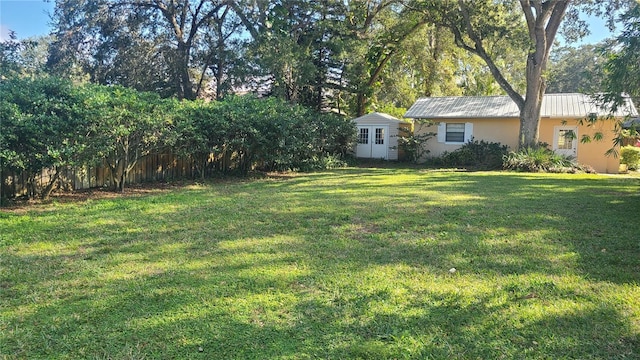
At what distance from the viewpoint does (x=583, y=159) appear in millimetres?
16656

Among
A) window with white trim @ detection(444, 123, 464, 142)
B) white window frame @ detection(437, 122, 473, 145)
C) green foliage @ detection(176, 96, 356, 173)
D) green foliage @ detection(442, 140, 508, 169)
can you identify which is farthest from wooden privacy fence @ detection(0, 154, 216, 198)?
window with white trim @ detection(444, 123, 464, 142)

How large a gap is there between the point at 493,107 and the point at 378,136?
5.15 metres

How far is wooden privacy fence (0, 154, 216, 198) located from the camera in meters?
7.25

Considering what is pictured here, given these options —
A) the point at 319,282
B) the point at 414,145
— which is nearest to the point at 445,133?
the point at 414,145

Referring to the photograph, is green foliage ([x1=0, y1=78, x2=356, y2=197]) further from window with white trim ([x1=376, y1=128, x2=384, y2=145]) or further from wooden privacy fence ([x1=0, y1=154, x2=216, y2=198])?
window with white trim ([x1=376, y1=128, x2=384, y2=145])

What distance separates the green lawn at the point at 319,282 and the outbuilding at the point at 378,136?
40.2ft

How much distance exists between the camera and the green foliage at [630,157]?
54.2 ft

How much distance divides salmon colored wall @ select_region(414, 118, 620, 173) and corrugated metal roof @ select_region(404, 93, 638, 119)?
0.35 m

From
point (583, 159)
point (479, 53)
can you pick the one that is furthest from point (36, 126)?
point (583, 159)

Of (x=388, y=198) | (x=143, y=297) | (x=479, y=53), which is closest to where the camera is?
(x=143, y=297)

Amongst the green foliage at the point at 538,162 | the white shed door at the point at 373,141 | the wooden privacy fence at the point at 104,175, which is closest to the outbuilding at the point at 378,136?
the white shed door at the point at 373,141

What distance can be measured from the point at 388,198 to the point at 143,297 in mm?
5610

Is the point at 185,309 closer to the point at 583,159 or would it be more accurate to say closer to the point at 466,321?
the point at 466,321

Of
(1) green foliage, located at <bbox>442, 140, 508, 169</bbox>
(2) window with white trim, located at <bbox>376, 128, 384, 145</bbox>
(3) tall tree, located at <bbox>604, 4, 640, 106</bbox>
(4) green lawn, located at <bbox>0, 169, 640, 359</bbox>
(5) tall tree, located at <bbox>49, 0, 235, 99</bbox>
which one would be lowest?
(4) green lawn, located at <bbox>0, 169, 640, 359</bbox>
